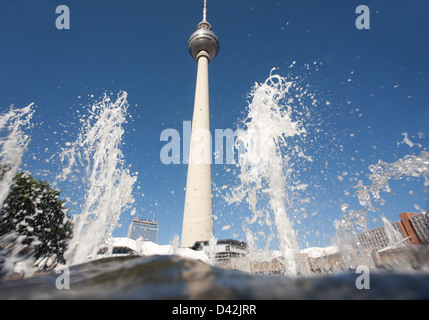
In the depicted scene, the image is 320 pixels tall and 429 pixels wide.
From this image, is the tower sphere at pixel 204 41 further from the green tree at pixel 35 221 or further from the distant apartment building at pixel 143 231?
the distant apartment building at pixel 143 231

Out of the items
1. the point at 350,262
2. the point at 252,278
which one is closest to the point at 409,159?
the point at 350,262

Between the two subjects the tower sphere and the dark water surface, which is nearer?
the dark water surface

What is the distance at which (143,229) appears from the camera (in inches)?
6521

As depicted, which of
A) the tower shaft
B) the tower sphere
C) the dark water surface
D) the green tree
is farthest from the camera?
the tower sphere

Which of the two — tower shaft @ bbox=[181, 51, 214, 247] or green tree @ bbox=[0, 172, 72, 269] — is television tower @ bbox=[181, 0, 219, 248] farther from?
green tree @ bbox=[0, 172, 72, 269]

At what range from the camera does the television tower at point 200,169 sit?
63.5 feet

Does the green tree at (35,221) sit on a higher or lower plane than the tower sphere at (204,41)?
lower

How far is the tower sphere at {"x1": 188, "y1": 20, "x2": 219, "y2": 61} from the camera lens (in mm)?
33031

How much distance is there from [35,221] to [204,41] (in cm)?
3136

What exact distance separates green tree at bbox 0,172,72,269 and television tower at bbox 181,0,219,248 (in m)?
9.67

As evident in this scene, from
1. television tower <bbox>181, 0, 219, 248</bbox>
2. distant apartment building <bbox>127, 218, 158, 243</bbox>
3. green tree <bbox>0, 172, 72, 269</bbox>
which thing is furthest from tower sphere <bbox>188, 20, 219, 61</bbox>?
distant apartment building <bbox>127, 218, 158, 243</bbox>

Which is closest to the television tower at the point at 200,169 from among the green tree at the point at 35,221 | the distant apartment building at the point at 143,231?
the green tree at the point at 35,221

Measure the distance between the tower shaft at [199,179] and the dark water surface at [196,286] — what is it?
688 inches

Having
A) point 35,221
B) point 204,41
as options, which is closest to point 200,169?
point 35,221
